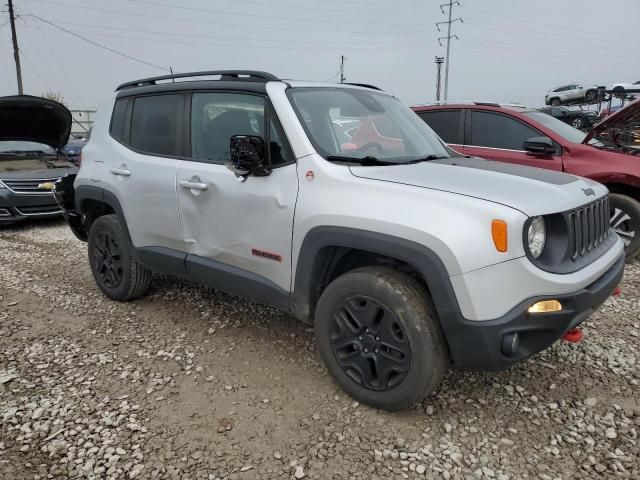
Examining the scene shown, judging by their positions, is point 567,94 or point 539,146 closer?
point 539,146

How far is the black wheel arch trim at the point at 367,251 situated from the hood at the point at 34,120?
6.04m

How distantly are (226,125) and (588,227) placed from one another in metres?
2.33

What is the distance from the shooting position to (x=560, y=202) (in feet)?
8.32

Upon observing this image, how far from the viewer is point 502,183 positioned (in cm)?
267

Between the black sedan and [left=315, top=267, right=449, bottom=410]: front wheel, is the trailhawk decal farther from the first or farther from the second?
the black sedan

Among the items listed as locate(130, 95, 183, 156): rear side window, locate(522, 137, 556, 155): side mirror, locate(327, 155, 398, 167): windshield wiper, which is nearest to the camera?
locate(327, 155, 398, 167): windshield wiper

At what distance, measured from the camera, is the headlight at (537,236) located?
2400 mm

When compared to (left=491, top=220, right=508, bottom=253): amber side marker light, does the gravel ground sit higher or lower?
lower

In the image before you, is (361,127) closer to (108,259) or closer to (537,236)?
(537,236)

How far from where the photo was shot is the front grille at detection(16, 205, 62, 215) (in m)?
7.74

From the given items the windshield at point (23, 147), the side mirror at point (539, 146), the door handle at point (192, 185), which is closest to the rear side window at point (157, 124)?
the door handle at point (192, 185)

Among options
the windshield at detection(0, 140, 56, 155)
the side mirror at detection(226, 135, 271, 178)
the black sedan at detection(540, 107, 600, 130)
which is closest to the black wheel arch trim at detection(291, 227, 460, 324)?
the side mirror at detection(226, 135, 271, 178)

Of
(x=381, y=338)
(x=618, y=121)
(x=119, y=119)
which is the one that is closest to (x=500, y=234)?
(x=381, y=338)

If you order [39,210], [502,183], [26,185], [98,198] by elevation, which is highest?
[502,183]
